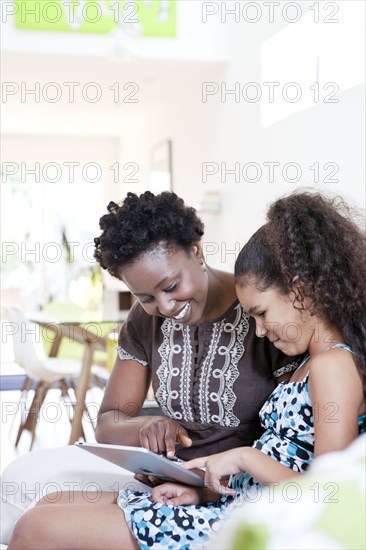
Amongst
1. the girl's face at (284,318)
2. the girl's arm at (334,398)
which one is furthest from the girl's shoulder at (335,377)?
the girl's face at (284,318)

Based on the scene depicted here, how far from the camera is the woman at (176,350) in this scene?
5.10ft

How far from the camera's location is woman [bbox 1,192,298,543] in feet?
5.10

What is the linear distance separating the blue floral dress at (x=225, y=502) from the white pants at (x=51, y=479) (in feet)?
0.91

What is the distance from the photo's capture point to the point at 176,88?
6.43m

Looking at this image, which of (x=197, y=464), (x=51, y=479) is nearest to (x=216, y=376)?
(x=197, y=464)

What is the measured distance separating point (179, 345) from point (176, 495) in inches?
15.3

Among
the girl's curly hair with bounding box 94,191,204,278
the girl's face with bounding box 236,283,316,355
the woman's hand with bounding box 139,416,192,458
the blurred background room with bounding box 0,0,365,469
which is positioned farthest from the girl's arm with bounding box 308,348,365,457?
the blurred background room with bounding box 0,0,365,469

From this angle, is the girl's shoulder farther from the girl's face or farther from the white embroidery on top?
the white embroidery on top

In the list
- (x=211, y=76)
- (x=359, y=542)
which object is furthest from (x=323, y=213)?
(x=211, y=76)

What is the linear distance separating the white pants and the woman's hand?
5.7 inches

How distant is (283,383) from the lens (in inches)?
58.1

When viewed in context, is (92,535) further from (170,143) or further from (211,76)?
(170,143)

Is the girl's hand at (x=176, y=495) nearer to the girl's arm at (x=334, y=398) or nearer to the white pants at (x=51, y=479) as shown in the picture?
the white pants at (x=51, y=479)

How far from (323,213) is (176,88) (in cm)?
519
